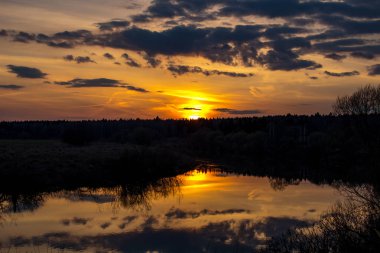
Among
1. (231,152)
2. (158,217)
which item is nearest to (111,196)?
(158,217)

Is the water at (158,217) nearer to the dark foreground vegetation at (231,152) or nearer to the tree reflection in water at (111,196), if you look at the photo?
the tree reflection in water at (111,196)

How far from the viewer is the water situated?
17.1 meters

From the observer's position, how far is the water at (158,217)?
56.0 ft

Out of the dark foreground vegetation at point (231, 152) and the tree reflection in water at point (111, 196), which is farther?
the dark foreground vegetation at point (231, 152)

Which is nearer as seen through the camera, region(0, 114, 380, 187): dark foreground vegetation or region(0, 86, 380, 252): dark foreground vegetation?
region(0, 86, 380, 252): dark foreground vegetation

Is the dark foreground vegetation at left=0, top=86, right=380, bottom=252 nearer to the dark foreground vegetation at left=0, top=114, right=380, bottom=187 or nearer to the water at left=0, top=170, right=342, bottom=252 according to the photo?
the dark foreground vegetation at left=0, top=114, right=380, bottom=187

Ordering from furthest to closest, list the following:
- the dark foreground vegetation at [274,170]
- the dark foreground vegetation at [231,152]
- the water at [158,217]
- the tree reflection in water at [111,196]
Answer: the dark foreground vegetation at [231,152]
the tree reflection in water at [111,196]
the water at [158,217]
the dark foreground vegetation at [274,170]

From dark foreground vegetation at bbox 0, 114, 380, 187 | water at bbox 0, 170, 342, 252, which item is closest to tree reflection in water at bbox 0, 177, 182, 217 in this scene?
water at bbox 0, 170, 342, 252

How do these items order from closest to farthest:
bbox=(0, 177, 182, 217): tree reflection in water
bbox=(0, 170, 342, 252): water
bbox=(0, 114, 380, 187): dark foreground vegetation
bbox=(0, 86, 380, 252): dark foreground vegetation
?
bbox=(0, 86, 380, 252): dark foreground vegetation
bbox=(0, 170, 342, 252): water
bbox=(0, 177, 182, 217): tree reflection in water
bbox=(0, 114, 380, 187): dark foreground vegetation

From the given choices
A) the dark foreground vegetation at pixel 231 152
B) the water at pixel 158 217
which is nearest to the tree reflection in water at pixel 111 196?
the water at pixel 158 217

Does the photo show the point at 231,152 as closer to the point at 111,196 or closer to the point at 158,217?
the point at 111,196

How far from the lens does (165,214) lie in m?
23.7

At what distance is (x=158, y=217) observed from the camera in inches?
900

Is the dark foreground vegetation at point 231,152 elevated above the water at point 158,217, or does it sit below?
above
